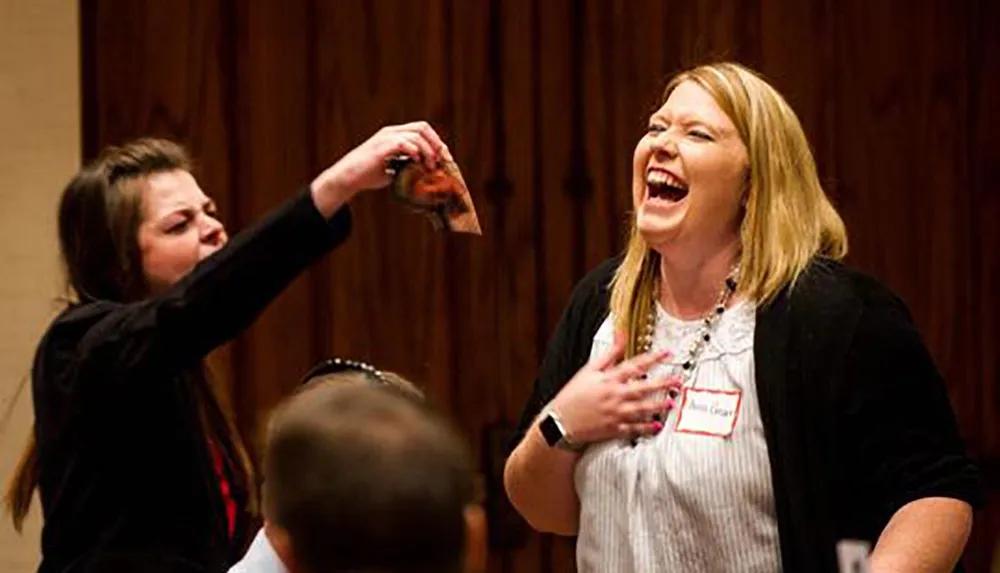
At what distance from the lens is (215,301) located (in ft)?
7.40

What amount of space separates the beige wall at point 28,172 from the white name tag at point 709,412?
1.74 meters

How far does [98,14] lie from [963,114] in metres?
1.91

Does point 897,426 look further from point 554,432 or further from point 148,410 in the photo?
point 148,410

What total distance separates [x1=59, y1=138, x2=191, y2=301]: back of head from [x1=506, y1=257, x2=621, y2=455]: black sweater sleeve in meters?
0.60

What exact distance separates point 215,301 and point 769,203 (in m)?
0.81

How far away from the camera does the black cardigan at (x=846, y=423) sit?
8.03 feet

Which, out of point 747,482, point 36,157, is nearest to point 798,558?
point 747,482

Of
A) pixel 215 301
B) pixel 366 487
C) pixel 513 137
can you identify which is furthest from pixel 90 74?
pixel 366 487

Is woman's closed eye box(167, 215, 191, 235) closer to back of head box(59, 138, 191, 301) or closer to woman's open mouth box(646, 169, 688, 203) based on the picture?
back of head box(59, 138, 191, 301)

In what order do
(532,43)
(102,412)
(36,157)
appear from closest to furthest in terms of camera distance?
(102,412)
(36,157)
(532,43)

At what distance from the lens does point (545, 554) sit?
4.15 metres

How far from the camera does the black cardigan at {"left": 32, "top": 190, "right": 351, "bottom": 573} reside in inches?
89.4

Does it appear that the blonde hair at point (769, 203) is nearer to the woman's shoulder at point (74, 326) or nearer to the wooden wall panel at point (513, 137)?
the woman's shoulder at point (74, 326)

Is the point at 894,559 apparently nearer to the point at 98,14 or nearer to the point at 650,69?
the point at 650,69
